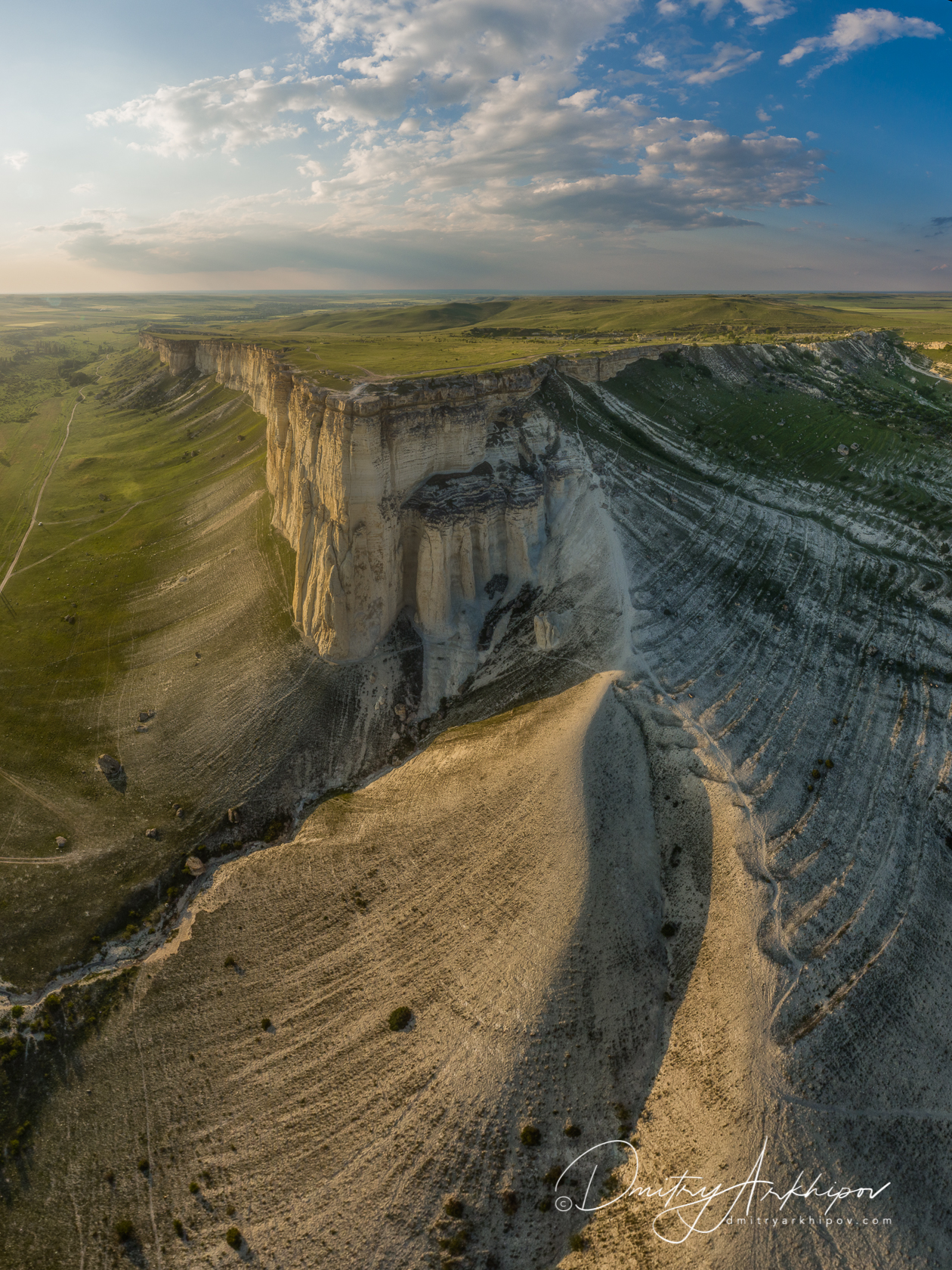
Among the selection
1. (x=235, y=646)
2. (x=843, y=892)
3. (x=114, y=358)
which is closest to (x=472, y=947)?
(x=843, y=892)

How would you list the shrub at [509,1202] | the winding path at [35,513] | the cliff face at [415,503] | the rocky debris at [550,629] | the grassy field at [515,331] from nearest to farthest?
the shrub at [509,1202] → the rocky debris at [550,629] → the cliff face at [415,503] → the grassy field at [515,331] → the winding path at [35,513]

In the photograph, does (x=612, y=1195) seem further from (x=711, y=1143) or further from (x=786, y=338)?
(x=786, y=338)

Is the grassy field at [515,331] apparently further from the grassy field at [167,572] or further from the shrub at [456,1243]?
the shrub at [456,1243]

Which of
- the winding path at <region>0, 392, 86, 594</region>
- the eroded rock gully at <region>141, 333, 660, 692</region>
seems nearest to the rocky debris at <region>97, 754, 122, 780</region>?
the eroded rock gully at <region>141, 333, 660, 692</region>

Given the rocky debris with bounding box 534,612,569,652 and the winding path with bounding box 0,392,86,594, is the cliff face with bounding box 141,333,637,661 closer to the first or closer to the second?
the rocky debris with bounding box 534,612,569,652

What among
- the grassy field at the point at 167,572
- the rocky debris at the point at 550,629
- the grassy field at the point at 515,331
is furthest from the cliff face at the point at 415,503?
the grassy field at the point at 515,331

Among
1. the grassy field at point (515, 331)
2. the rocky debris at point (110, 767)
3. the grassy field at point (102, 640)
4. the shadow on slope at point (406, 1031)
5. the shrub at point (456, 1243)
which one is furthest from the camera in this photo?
the grassy field at point (515, 331)
